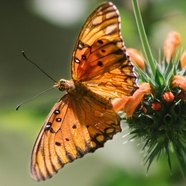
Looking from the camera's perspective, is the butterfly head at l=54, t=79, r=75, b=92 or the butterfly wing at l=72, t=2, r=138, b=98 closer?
the butterfly wing at l=72, t=2, r=138, b=98

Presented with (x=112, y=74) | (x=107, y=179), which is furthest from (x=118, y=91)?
(x=107, y=179)

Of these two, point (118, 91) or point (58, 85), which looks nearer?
point (118, 91)

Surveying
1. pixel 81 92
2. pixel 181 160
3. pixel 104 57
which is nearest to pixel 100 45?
pixel 104 57

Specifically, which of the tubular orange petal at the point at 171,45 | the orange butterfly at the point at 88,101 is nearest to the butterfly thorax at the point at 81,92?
the orange butterfly at the point at 88,101

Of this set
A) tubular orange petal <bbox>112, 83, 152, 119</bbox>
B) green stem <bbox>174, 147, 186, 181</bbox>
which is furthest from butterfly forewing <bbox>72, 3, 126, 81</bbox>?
green stem <bbox>174, 147, 186, 181</bbox>

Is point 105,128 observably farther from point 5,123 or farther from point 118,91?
point 5,123

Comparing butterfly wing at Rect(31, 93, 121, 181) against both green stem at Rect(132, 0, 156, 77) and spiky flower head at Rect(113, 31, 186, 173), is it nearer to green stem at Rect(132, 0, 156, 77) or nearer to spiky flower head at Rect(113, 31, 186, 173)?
spiky flower head at Rect(113, 31, 186, 173)

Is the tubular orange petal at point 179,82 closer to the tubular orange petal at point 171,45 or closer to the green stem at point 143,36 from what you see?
the green stem at point 143,36
